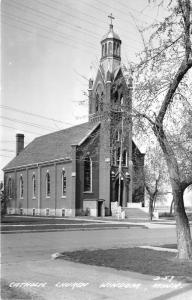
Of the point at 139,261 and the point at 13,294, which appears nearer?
the point at 13,294

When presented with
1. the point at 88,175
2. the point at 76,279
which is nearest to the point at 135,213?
the point at 88,175

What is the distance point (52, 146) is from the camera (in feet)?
Answer: 205

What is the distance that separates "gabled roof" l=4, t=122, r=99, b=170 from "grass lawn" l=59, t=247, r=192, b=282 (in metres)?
37.0

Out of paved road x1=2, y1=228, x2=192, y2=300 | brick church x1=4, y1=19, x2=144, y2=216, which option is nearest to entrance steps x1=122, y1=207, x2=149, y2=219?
brick church x1=4, y1=19, x2=144, y2=216

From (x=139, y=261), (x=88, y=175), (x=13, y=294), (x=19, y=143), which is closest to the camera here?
(x=13, y=294)

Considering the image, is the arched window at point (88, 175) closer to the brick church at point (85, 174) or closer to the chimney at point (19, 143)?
the brick church at point (85, 174)

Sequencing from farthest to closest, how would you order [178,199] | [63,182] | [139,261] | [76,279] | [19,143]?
[19,143] < [63,182] < [178,199] < [139,261] < [76,279]

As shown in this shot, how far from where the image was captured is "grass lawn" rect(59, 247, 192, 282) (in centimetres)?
1148

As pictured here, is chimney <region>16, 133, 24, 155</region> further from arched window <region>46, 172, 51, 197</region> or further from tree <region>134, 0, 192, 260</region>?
tree <region>134, 0, 192, 260</region>

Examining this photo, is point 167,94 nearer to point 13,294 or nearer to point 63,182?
point 13,294

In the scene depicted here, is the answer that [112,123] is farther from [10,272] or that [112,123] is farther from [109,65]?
[109,65]

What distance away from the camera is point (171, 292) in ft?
30.2

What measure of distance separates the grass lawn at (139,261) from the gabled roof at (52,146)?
37003 mm

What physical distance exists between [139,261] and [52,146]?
164 feet
